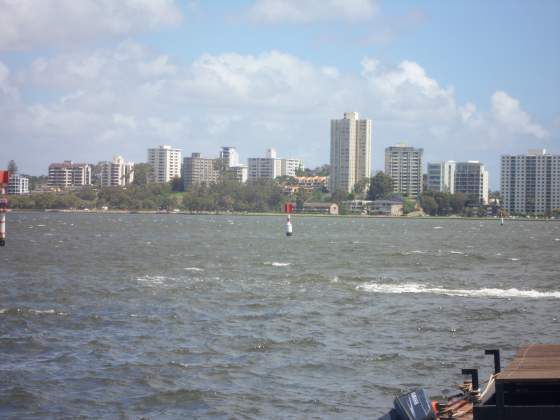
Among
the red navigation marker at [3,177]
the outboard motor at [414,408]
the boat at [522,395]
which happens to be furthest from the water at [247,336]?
the boat at [522,395]

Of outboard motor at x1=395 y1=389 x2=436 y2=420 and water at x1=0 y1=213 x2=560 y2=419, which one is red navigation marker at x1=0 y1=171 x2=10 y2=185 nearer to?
water at x1=0 y1=213 x2=560 y2=419

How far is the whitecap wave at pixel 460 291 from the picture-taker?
39722 millimetres

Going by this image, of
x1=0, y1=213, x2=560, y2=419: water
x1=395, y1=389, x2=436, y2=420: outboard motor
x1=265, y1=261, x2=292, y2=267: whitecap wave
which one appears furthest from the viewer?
x1=265, y1=261, x2=292, y2=267: whitecap wave

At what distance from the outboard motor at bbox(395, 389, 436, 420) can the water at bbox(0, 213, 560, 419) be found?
4.99 metres

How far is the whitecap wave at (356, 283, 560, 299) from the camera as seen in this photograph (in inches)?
1564

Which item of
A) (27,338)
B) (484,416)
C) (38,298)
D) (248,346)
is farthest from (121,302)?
(484,416)

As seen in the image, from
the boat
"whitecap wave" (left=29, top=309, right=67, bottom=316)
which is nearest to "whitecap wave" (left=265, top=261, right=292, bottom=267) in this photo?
"whitecap wave" (left=29, top=309, right=67, bottom=316)

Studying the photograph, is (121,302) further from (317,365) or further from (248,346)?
(317,365)

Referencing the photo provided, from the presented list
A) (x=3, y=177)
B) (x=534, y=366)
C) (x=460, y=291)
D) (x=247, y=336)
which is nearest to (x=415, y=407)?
(x=534, y=366)

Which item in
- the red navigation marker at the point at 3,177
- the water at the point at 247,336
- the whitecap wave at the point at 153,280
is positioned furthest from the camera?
the red navigation marker at the point at 3,177

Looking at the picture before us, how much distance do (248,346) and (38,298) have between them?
14.7 metres

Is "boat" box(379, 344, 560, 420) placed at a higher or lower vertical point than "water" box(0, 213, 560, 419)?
higher

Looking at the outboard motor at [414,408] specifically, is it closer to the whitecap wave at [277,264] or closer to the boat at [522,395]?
the boat at [522,395]

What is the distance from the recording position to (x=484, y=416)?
11.4 metres
